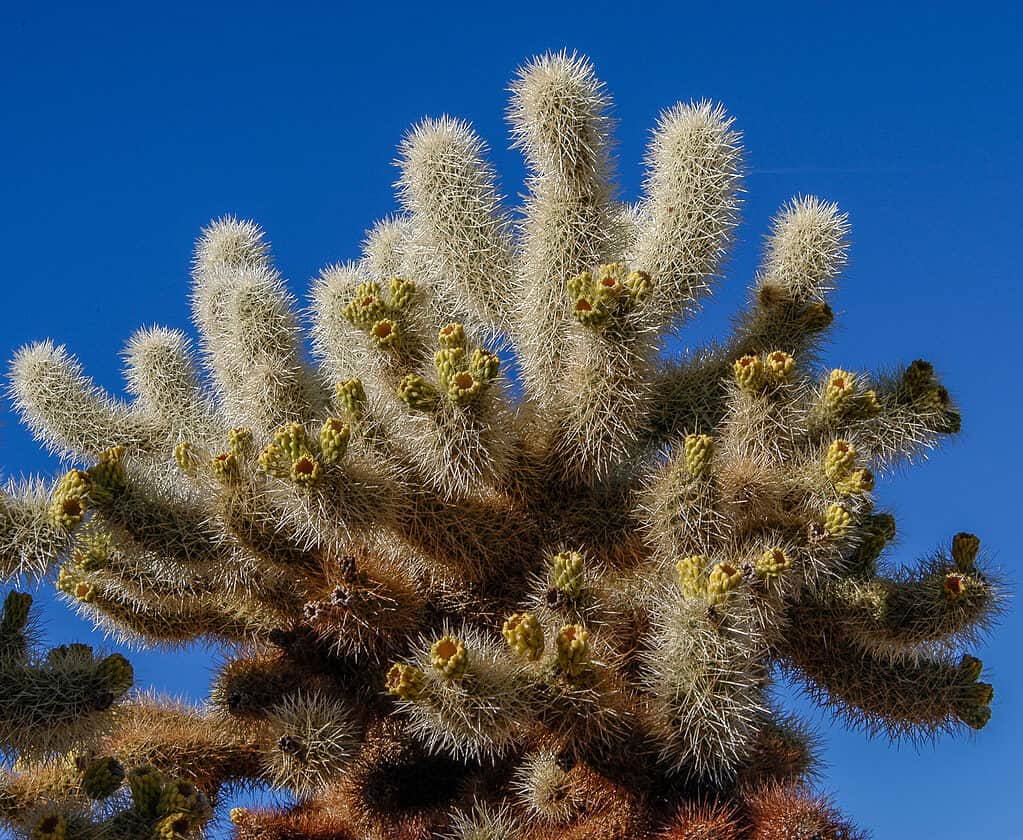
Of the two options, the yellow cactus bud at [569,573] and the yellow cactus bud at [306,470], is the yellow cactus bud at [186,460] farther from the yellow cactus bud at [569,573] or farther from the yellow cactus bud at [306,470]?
the yellow cactus bud at [569,573]

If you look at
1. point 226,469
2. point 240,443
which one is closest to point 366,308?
point 240,443

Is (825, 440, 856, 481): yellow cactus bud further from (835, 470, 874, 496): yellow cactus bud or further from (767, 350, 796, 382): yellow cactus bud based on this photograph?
(767, 350, 796, 382): yellow cactus bud

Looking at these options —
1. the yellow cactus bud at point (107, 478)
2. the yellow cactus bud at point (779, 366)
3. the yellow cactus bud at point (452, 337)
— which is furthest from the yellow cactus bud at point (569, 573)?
the yellow cactus bud at point (107, 478)

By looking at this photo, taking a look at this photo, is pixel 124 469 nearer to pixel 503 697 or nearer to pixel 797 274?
pixel 503 697

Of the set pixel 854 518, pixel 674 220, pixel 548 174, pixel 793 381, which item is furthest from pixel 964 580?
pixel 548 174

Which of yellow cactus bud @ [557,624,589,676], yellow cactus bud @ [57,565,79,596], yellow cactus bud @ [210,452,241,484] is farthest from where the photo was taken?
yellow cactus bud @ [57,565,79,596]

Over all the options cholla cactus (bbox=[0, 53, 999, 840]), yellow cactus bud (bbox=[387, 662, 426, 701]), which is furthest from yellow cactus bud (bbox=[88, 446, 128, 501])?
yellow cactus bud (bbox=[387, 662, 426, 701])

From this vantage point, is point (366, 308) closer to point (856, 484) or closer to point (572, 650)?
point (572, 650)

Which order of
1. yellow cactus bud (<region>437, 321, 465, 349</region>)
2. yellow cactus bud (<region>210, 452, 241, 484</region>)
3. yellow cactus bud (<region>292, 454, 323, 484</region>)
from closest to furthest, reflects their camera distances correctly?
1. yellow cactus bud (<region>292, 454, 323, 484</region>)
2. yellow cactus bud (<region>437, 321, 465, 349</region>)
3. yellow cactus bud (<region>210, 452, 241, 484</region>)

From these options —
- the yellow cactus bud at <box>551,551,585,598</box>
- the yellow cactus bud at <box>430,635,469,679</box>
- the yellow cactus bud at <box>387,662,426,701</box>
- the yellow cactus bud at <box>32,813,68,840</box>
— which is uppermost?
the yellow cactus bud at <box>551,551,585,598</box>
